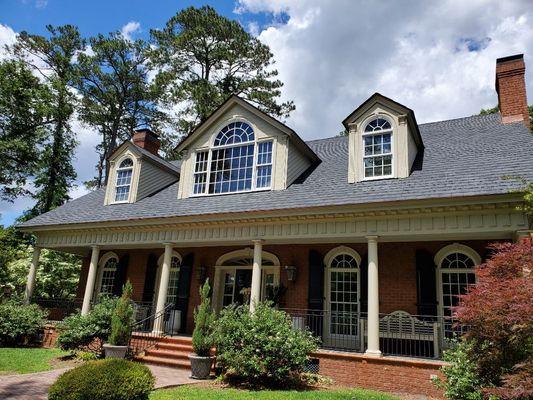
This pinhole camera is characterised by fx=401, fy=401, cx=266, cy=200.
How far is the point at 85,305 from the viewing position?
14664 millimetres

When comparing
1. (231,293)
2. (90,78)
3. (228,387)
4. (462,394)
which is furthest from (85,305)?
(90,78)

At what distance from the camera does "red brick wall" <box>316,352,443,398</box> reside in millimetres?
8781

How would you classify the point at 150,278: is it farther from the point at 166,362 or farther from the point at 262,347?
the point at 262,347

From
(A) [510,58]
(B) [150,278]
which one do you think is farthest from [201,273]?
(A) [510,58]

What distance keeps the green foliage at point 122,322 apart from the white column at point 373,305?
6.59 metres

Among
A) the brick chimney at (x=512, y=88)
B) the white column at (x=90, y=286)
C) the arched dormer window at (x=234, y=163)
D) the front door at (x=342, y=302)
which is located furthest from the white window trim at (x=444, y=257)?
the white column at (x=90, y=286)

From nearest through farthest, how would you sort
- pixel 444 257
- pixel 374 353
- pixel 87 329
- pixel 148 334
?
pixel 374 353 → pixel 444 257 → pixel 87 329 → pixel 148 334

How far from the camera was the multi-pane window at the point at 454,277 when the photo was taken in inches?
439

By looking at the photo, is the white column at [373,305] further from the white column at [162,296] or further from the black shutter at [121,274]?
the black shutter at [121,274]

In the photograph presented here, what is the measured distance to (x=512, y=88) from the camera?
13.9m

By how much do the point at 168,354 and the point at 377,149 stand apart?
872cm

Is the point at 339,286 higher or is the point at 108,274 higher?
the point at 108,274

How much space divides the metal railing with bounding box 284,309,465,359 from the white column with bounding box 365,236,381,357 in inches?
18.1

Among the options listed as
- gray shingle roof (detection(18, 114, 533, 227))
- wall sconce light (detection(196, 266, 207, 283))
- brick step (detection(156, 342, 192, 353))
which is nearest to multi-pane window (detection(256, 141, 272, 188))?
gray shingle roof (detection(18, 114, 533, 227))
